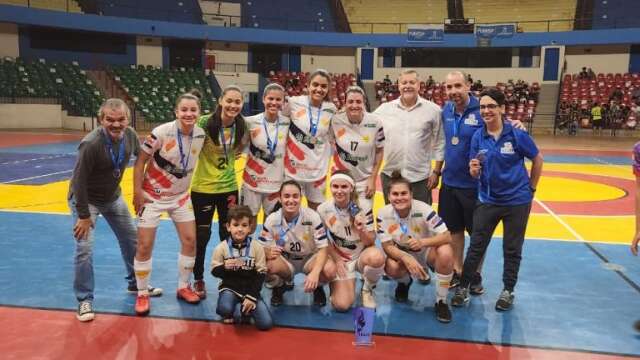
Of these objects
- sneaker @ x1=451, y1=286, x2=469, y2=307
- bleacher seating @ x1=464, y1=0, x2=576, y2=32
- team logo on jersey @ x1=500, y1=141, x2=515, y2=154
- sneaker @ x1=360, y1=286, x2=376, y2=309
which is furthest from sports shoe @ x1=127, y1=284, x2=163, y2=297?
bleacher seating @ x1=464, y1=0, x2=576, y2=32

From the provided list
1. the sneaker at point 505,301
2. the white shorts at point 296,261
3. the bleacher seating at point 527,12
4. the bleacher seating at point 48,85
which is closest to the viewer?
the sneaker at point 505,301

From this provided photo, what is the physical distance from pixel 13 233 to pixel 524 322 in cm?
630

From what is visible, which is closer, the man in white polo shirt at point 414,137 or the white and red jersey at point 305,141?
the white and red jersey at point 305,141

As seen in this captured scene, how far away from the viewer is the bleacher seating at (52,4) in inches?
1104

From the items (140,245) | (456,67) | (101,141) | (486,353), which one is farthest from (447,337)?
(456,67)

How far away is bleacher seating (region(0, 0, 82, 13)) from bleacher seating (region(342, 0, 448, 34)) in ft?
58.3

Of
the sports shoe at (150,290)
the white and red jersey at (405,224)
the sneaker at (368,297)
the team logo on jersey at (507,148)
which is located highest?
the team logo on jersey at (507,148)

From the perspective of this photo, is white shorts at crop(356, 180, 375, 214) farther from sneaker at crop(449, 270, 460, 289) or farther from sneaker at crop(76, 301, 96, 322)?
sneaker at crop(76, 301, 96, 322)

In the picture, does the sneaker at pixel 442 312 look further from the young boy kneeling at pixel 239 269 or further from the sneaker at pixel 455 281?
the young boy kneeling at pixel 239 269

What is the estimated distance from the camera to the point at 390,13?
38.0 meters

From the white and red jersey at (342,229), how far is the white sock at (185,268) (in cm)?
129

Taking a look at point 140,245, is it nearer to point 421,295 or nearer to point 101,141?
point 101,141

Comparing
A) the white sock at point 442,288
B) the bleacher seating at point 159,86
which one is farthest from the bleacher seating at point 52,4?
the white sock at point 442,288

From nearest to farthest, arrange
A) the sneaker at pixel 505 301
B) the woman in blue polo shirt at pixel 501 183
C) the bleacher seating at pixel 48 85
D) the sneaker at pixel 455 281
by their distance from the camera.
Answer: the woman in blue polo shirt at pixel 501 183, the sneaker at pixel 505 301, the sneaker at pixel 455 281, the bleacher seating at pixel 48 85
